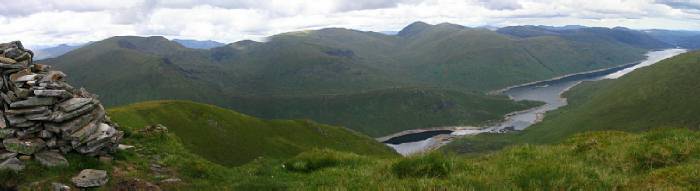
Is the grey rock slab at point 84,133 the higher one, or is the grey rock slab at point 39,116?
the grey rock slab at point 39,116

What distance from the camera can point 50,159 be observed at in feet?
76.5

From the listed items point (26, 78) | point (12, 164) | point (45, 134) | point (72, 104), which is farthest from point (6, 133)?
point (26, 78)

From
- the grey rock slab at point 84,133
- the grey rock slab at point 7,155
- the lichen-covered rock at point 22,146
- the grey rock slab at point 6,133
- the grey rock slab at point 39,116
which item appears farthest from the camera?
the grey rock slab at point 84,133

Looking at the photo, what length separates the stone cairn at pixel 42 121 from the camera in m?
23.2

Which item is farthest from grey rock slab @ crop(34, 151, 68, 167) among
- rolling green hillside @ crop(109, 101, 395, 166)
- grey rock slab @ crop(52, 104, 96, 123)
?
rolling green hillside @ crop(109, 101, 395, 166)

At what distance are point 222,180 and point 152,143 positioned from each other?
10616 mm

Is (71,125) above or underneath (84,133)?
above

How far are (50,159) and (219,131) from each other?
120m

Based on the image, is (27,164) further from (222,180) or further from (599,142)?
(599,142)

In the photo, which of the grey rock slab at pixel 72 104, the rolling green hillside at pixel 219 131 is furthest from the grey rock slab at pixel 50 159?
the rolling green hillside at pixel 219 131

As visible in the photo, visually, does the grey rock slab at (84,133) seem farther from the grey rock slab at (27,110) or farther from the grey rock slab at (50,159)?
the grey rock slab at (27,110)

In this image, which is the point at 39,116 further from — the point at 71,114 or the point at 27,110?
the point at 71,114

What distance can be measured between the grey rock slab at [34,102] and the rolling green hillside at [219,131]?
291 ft

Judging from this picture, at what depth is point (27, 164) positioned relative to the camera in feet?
73.9
